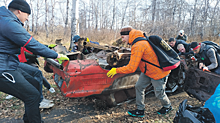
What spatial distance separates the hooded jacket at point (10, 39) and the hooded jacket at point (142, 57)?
152 cm

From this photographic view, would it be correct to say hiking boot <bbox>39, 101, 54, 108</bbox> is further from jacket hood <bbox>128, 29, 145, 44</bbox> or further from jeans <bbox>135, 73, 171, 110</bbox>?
jacket hood <bbox>128, 29, 145, 44</bbox>

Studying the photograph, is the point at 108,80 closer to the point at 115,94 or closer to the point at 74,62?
the point at 115,94

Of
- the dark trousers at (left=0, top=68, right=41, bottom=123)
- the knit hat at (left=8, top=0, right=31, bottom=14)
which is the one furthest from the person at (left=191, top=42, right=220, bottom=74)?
the knit hat at (left=8, top=0, right=31, bottom=14)

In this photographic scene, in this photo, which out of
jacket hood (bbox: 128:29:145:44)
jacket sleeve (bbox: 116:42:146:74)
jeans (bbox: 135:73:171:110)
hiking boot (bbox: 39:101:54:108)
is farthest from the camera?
hiking boot (bbox: 39:101:54:108)

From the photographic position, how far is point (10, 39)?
1823 millimetres

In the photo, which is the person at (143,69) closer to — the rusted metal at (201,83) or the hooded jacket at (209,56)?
the rusted metal at (201,83)

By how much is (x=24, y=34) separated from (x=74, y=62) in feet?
3.09

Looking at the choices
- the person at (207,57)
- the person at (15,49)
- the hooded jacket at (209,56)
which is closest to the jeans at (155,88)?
the person at (207,57)

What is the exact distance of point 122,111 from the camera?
3016 mm

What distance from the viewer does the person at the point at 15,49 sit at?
1.81 m

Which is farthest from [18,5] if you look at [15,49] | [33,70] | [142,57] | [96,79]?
[142,57]

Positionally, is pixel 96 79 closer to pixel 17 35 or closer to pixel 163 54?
pixel 163 54

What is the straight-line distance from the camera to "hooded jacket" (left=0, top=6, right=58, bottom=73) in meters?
1.79

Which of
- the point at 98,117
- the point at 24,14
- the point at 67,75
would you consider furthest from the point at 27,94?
the point at 98,117
